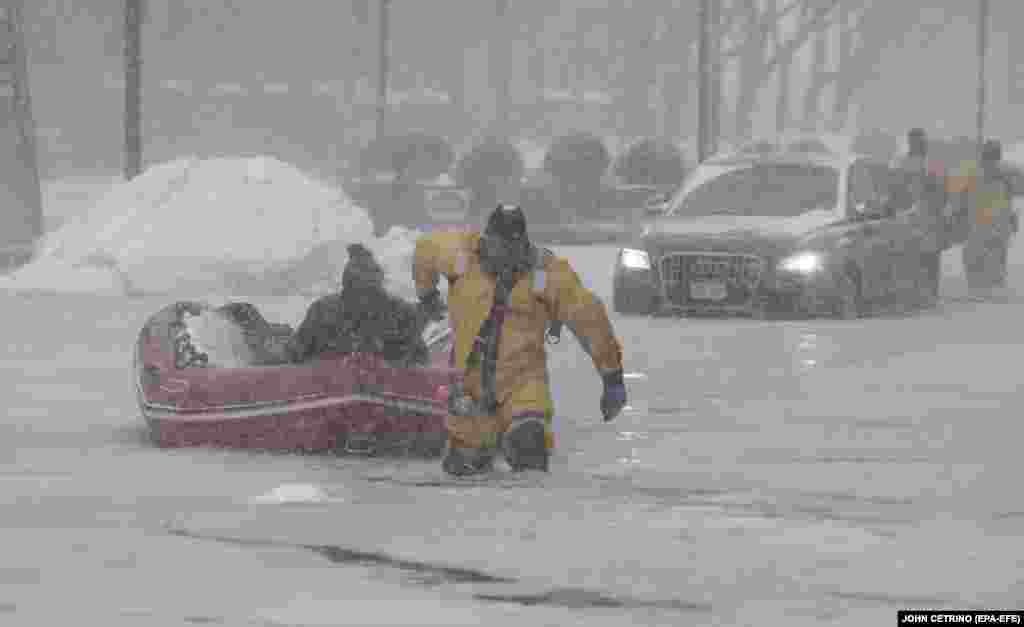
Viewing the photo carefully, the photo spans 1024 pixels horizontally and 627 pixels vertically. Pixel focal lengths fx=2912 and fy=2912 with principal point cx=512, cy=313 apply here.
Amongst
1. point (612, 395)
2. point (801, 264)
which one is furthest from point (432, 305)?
point (801, 264)

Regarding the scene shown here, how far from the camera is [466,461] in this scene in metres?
13.4

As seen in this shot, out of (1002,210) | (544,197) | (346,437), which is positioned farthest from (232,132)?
(346,437)

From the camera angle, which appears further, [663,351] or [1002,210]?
[1002,210]

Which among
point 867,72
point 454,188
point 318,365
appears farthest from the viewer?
point 867,72

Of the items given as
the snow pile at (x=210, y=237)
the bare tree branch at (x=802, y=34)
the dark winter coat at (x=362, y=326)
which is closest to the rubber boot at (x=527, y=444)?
the dark winter coat at (x=362, y=326)

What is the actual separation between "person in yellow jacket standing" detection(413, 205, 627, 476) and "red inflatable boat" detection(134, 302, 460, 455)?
65 cm

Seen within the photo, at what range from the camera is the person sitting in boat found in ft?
47.0

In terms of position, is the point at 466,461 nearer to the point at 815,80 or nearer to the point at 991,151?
the point at 991,151

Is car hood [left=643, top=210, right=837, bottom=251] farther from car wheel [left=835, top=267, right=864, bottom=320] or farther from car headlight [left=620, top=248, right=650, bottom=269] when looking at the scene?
car wheel [left=835, top=267, right=864, bottom=320]

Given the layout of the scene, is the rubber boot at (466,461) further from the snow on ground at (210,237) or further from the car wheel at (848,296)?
the snow on ground at (210,237)

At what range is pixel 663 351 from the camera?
21.5 meters

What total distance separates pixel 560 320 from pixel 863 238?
40.7ft

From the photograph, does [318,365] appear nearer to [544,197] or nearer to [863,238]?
[863,238]

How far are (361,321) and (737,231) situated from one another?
10618 millimetres
